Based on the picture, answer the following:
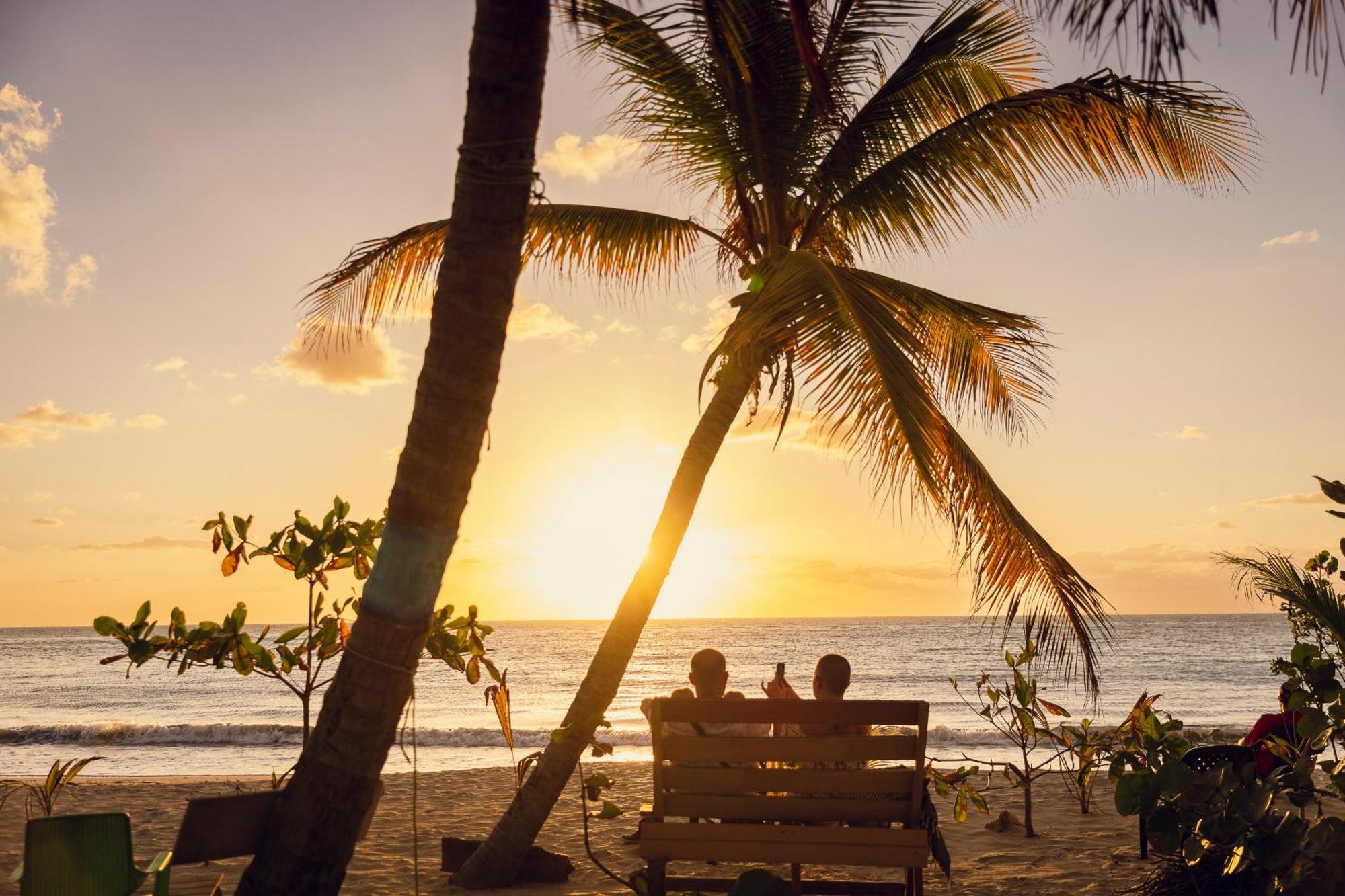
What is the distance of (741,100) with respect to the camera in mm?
6137

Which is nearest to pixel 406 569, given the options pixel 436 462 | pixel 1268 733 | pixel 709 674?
pixel 436 462

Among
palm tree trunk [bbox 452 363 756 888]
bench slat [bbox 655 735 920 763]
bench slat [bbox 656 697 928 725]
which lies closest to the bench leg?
bench slat [bbox 655 735 920 763]

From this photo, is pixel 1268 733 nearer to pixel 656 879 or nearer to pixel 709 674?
pixel 709 674

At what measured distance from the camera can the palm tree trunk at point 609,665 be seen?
17.7 ft

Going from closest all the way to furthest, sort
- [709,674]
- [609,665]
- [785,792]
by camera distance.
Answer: [785,792], [609,665], [709,674]

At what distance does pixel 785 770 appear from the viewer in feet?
14.4

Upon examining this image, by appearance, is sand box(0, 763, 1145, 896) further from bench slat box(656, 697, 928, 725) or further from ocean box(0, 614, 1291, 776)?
bench slat box(656, 697, 928, 725)

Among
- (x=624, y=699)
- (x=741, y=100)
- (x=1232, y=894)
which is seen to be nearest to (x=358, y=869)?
(x=1232, y=894)

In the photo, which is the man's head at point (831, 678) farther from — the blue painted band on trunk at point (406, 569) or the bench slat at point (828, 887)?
the blue painted band on trunk at point (406, 569)

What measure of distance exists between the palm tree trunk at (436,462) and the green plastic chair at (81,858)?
375 millimetres

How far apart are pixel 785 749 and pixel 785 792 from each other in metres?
0.27

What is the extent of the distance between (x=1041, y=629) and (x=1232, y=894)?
1.53 metres

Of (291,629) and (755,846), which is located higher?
(291,629)

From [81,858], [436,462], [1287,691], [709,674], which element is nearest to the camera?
[81,858]
